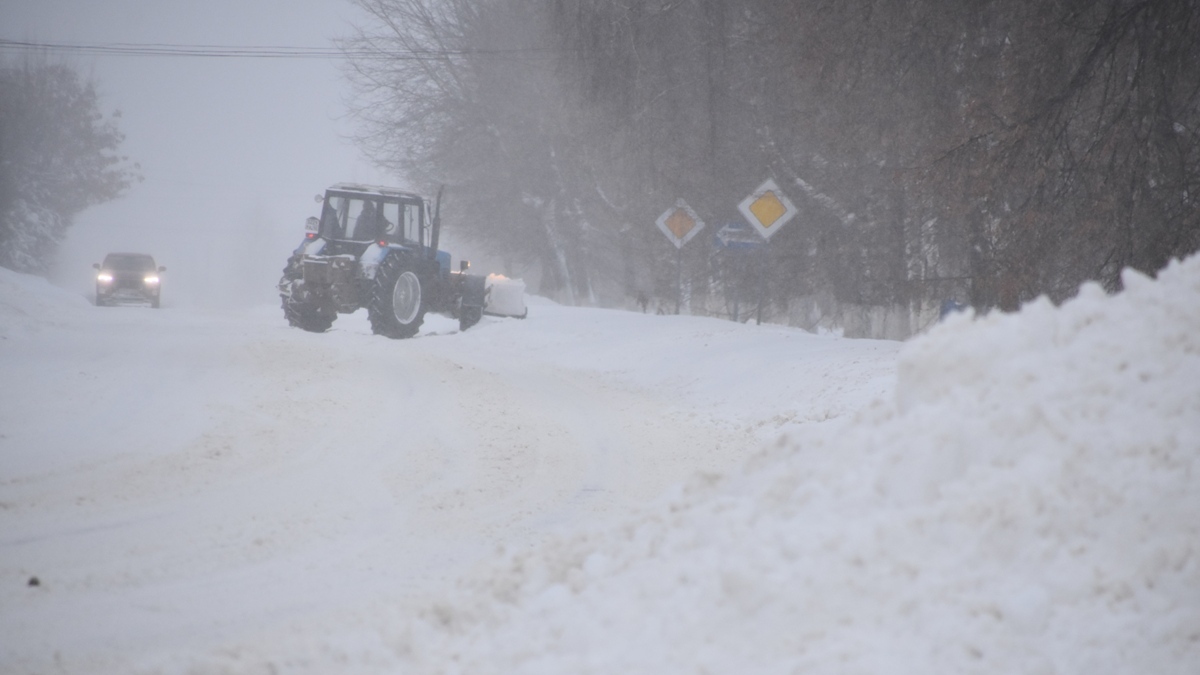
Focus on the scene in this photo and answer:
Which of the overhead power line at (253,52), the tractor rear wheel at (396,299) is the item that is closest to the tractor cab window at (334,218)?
the tractor rear wheel at (396,299)

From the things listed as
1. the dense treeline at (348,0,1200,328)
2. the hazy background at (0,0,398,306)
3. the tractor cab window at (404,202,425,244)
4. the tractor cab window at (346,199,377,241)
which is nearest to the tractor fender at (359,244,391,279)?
the tractor cab window at (346,199,377,241)

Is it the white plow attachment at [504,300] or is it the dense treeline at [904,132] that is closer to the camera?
the dense treeline at [904,132]

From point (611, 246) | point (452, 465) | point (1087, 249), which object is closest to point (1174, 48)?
point (1087, 249)

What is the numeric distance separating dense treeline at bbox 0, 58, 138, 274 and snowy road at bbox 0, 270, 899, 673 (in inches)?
1404

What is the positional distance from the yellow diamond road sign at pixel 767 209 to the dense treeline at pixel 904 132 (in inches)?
42.3

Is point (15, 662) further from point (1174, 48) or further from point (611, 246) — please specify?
point (611, 246)

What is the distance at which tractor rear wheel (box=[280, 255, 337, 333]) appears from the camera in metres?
17.9

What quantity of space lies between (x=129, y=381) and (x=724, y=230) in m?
10.4

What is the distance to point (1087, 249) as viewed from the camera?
1002 centimetres

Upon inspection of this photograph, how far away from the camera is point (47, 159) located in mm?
51375

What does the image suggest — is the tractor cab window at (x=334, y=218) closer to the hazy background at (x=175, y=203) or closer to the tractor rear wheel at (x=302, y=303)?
the tractor rear wheel at (x=302, y=303)

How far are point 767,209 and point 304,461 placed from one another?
33.7ft

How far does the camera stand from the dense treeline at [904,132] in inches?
363

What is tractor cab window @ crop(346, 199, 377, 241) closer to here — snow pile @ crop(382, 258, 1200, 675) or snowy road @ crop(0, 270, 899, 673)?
snowy road @ crop(0, 270, 899, 673)
